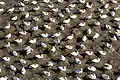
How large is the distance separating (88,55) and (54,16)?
0.83 metres

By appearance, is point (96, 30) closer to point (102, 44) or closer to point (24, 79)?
point (102, 44)

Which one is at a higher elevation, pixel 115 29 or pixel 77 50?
pixel 115 29

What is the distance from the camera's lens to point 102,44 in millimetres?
4387

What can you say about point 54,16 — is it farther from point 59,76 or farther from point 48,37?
point 59,76

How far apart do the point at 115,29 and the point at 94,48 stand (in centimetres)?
43

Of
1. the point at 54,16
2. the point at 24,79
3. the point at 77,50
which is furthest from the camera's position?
the point at 54,16

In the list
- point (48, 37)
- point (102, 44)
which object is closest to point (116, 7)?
→ point (102, 44)

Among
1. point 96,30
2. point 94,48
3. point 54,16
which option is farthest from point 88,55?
point 54,16

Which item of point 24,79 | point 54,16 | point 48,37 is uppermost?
point 54,16

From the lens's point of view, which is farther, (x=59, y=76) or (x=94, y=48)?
(x=94, y=48)

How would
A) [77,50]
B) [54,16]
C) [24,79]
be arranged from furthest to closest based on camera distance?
[54,16]
[77,50]
[24,79]

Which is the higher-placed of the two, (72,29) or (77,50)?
(72,29)

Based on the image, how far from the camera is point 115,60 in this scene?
422 cm

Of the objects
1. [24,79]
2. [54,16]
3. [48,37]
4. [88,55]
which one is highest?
[54,16]
